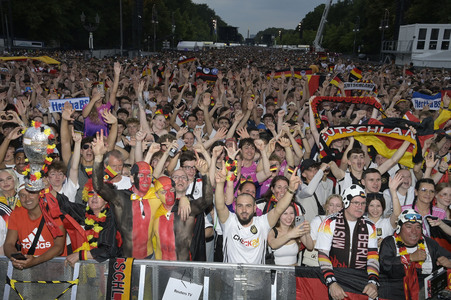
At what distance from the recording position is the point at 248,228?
15.3 ft

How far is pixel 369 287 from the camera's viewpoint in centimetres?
414

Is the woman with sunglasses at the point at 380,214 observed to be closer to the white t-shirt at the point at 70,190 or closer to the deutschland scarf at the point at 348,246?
the deutschland scarf at the point at 348,246

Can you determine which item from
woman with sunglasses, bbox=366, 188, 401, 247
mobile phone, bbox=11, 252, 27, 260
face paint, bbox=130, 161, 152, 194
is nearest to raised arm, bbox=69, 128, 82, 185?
face paint, bbox=130, 161, 152, 194

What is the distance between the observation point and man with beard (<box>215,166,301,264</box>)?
4.62m

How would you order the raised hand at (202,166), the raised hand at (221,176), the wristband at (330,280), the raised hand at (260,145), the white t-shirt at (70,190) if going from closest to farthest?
the wristband at (330,280), the raised hand at (221,176), the raised hand at (202,166), the white t-shirt at (70,190), the raised hand at (260,145)

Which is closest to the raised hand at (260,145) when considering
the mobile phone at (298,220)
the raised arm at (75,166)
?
the mobile phone at (298,220)

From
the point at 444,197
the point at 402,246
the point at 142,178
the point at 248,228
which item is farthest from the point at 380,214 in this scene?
the point at 142,178

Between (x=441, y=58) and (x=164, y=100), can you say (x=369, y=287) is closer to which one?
(x=164, y=100)

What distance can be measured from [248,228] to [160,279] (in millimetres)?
1106

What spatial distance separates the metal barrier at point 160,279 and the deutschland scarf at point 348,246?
497 mm

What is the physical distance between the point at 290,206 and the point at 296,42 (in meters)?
163

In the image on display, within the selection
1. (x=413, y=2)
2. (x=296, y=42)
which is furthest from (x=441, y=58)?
(x=296, y=42)

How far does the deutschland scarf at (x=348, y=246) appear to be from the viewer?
431 cm

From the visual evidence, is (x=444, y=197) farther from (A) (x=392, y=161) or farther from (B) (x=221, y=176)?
(B) (x=221, y=176)
